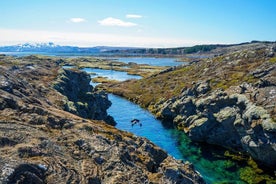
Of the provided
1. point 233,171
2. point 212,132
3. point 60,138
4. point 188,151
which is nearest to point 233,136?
point 212,132

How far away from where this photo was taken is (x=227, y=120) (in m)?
75.1

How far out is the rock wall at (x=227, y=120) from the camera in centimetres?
6197

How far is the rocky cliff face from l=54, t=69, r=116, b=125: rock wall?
34407 millimetres

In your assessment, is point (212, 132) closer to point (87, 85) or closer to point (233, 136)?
point (233, 136)

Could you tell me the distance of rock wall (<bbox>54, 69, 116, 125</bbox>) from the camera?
74.3 m

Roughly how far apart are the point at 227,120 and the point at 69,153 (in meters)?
53.0

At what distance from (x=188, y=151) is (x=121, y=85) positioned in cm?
9430

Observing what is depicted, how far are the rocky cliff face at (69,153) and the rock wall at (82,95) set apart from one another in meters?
34.4

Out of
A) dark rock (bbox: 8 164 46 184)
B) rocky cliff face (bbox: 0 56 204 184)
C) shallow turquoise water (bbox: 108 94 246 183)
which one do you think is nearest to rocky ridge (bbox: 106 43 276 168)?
shallow turquoise water (bbox: 108 94 246 183)

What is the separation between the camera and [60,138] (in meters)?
30.9

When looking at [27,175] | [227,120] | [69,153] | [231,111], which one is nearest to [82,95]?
[227,120]

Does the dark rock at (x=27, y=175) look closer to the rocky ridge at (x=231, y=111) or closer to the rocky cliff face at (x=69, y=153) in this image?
the rocky cliff face at (x=69, y=153)

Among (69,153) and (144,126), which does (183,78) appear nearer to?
(144,126)

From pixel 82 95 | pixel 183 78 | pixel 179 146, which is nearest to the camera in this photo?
pixel 179 146
